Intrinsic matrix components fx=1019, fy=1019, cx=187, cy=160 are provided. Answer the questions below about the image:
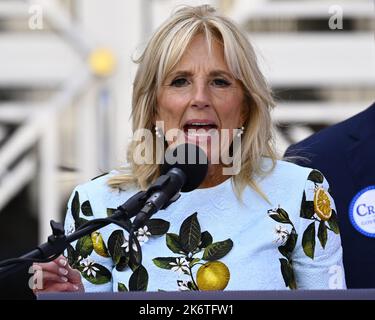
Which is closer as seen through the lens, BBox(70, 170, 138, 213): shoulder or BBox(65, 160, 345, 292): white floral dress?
BBox(65, 160, 345, 292): white floral dress

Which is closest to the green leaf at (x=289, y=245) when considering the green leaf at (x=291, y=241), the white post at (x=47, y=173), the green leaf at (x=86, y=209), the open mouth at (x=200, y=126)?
the green leaf at (x=291, y=241)

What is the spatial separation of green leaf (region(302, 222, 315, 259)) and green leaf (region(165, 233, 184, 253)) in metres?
0.20

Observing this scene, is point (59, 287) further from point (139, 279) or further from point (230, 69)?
point (230, 69)


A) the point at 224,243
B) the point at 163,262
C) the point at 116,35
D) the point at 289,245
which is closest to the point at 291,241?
the point at 289,245

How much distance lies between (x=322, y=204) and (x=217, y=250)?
208mm

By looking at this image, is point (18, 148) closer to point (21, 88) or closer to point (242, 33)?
point (21, 88)

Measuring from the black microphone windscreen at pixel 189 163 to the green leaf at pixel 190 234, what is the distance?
0.21m

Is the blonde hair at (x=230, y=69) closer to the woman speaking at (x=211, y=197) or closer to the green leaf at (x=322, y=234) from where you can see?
the woman speaking at (x=211, y=197)

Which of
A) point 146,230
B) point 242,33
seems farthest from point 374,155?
point 146,230

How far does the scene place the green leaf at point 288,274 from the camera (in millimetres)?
1631

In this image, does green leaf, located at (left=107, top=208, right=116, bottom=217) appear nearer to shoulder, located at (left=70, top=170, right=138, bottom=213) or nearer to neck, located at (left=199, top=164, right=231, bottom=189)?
shoulder, located at (left=70, top=170, right=138, bottom=213)

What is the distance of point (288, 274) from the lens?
5.40 feet

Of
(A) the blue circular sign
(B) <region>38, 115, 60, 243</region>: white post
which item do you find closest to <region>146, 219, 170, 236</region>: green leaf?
(A) the blue circular sign

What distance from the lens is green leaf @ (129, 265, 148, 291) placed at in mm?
1643
